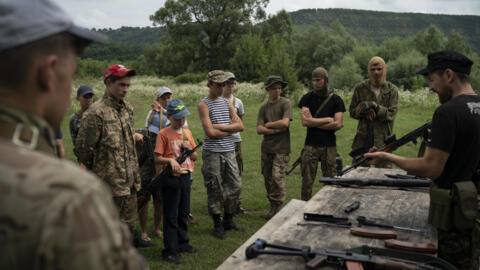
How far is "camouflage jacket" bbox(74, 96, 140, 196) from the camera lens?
4.23 meters

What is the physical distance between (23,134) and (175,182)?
3.83 metres

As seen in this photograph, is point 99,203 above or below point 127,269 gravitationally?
above

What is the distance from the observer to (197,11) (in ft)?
174

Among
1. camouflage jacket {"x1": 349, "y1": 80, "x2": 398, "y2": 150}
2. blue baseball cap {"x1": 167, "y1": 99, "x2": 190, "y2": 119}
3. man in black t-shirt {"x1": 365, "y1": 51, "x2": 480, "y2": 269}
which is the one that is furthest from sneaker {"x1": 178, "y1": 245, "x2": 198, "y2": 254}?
camouflage jacket {"x1": 349, "y1": 80, "x2": 398, "y2": 150}

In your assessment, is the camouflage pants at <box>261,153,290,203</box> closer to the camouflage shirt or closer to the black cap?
the camouflage shirt

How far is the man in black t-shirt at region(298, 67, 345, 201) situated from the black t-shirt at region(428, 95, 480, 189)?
3.42m

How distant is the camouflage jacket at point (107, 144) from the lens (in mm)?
4234

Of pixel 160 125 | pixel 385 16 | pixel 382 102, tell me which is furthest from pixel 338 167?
pixel 385 16

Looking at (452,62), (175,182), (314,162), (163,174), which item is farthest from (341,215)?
(314,162)

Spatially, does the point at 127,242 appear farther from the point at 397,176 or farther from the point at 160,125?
the point at 160,125

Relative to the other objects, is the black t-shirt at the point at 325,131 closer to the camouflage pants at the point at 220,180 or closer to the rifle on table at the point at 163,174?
the camouflage pants at the point at 220,180

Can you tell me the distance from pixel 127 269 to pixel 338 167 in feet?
18.1

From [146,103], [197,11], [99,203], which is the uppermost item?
[197,11]

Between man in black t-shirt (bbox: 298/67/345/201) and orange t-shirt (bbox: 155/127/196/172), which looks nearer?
orange t-shirt (bbox: 155/127/196/172)
